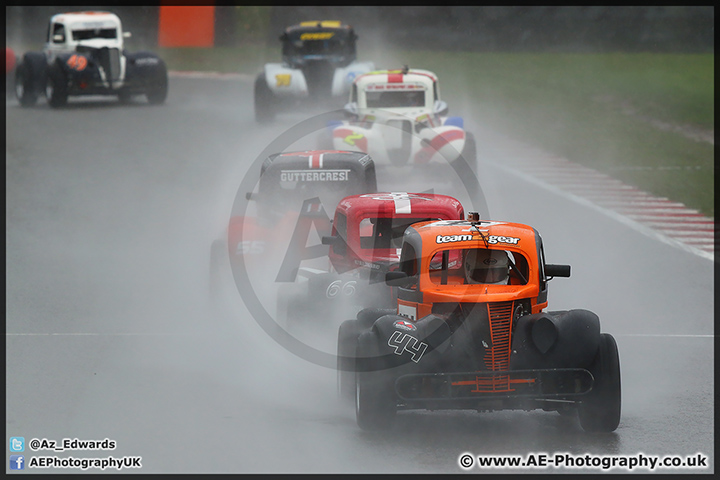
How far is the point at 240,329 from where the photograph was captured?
10.6 meters

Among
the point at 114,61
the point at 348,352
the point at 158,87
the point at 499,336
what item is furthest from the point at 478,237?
the point at 158,87

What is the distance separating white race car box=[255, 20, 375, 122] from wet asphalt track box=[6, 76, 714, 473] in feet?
10.4

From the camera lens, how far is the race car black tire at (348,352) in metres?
7.72

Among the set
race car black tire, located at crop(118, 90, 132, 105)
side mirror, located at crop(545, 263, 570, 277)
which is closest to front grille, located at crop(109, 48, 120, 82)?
race car black tire, located at crop(118, 90, 132, 105)

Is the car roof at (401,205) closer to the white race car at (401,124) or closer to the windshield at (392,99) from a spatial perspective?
the white race car at (401,124)

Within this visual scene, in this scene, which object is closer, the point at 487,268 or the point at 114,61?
the point at 487,268

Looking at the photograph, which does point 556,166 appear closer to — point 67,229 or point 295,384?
point 67,229

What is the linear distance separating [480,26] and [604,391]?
107 ft

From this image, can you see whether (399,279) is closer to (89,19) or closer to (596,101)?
(89,19)

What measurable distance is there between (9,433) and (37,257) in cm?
654

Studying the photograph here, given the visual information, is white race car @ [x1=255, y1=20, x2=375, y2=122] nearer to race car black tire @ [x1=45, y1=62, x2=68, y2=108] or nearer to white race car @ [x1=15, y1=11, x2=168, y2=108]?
white race car @ [x1=15, y1=11, x2=168, y2=108]

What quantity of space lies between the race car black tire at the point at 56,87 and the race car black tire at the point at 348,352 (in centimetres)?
1829

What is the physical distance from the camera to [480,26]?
38531 mm

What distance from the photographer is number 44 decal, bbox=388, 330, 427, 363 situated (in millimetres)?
7188
